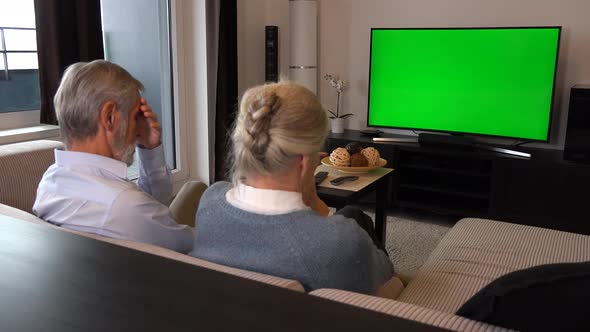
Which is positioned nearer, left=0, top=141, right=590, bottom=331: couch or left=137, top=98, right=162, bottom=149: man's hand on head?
left=0, top=141, right=590, bottom=331: couch

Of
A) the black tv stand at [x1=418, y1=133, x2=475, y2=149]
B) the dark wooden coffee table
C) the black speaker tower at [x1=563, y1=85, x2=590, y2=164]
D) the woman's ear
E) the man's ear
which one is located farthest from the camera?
the black tv stand at [x1=418, y1=133, x2=475, y2=149]

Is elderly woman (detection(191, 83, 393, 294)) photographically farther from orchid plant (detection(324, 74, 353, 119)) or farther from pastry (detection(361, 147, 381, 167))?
orchid plant (detection(324, 74, 353, 119))

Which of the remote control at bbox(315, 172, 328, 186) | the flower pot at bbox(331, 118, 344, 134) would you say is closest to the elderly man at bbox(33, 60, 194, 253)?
the remote control at bbox(315, 172, 328, 186)

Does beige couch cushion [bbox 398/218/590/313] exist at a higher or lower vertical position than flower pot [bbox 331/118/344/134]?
lower

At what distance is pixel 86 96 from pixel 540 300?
4.16 feet

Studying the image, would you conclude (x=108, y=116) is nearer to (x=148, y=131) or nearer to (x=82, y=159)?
(x=82, y=159)

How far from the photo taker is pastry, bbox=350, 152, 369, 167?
2768 mm

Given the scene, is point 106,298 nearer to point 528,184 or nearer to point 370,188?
point 370,188

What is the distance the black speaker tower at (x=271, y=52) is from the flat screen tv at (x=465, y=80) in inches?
32.6

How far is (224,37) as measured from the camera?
407 cm

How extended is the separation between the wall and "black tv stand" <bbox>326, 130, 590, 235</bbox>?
16.8 inches

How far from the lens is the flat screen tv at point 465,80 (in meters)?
3.55

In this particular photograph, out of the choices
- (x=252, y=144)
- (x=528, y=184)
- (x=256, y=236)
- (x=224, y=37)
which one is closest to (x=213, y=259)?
(x=256, y=236)

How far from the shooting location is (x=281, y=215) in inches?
50.3
